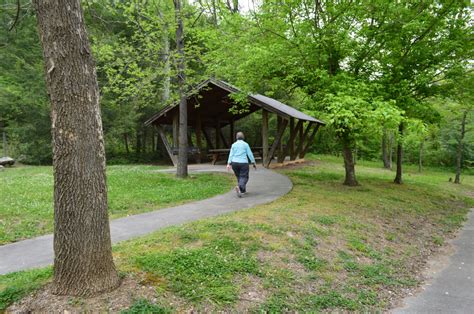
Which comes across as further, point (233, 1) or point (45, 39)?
point (233, 1)

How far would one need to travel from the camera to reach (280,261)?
4859 mm

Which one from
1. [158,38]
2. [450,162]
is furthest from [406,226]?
[450,162]

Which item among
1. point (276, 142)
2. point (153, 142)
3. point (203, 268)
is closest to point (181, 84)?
point (276, 142)

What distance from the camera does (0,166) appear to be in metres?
17.9

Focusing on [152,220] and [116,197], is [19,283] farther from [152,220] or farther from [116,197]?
[116,197]

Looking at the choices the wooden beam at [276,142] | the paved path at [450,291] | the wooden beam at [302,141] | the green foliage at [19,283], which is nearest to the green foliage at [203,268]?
the green foliage at [19,283]

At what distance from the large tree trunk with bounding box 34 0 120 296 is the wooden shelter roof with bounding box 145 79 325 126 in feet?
40.1

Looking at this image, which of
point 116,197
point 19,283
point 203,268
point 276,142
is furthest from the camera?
point 276,142

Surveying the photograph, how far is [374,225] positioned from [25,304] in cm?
662

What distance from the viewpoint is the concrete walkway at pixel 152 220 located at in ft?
15.2

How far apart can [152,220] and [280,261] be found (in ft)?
9.77

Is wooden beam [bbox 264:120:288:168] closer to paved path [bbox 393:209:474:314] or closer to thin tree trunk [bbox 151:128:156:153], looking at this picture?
paved path [bbox 393:209:474:314]

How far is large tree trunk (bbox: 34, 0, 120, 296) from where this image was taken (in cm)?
318

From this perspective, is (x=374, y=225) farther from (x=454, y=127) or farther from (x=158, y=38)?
(x=454, y=127)
